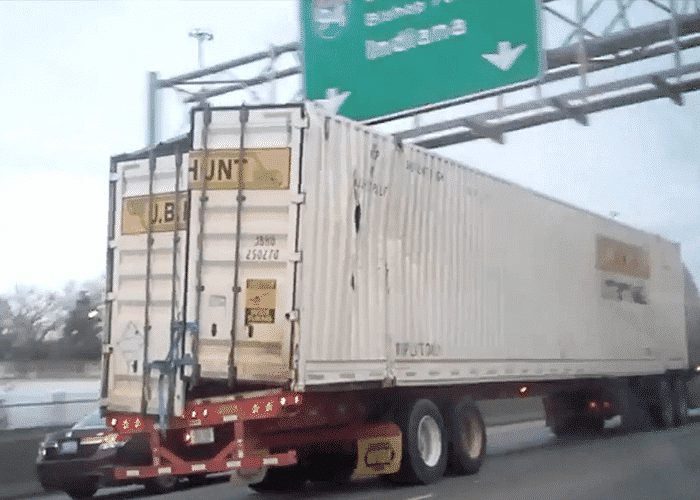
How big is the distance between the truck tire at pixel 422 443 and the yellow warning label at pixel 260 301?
2721 mm

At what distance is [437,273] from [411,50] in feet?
12.6

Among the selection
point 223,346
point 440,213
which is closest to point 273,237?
point 223,346

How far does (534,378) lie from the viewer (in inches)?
648

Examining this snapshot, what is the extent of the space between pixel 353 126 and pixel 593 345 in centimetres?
905

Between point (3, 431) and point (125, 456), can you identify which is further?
point (3, 431)

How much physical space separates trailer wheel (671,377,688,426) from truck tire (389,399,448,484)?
11.9 metres

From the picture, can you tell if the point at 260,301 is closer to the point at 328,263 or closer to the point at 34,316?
the point at 328,263

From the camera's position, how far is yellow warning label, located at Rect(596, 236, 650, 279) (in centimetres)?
2002

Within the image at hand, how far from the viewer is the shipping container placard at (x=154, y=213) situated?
11492mm

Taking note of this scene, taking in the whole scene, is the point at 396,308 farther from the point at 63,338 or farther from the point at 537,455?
the point at 63,338

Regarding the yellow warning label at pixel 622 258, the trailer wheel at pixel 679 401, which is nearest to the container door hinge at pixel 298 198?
the yellow warning label at pixel 622 258

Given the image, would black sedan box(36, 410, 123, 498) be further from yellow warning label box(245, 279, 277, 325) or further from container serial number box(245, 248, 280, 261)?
container serial number box(245, 248, 280, 261)

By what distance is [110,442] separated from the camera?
1292 centimetres

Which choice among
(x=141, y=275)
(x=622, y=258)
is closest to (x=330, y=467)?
(x=141, y=275)
